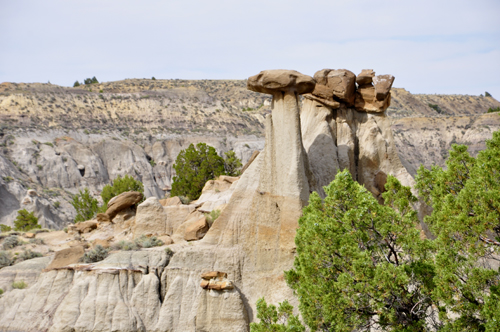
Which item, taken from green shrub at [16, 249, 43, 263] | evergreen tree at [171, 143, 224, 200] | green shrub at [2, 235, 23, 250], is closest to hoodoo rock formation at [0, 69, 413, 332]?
green shrub at [16, 249, 43, 263]

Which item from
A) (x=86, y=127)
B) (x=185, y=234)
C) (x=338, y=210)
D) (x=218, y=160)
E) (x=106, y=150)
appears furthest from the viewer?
(x=86, y=127)

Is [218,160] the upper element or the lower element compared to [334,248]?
lower

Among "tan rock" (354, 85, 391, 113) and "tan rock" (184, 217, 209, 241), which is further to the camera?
"tan rock" (354, 85, 391, 113)

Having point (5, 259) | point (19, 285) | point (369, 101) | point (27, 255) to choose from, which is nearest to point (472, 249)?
point (369, 101)

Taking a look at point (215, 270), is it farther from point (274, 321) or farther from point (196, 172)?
point (196, 172)

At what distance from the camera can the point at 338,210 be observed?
1116 centimetres

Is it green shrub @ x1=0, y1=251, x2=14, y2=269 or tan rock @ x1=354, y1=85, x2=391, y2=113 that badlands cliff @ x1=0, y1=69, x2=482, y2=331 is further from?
tan rock @ x1=354, y1=85, x2=391, y2=113

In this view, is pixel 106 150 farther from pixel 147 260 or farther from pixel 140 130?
pixel 147 260

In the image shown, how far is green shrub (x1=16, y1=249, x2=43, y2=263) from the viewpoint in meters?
19.7

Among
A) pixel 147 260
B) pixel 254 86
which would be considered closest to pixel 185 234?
pixel 147 260

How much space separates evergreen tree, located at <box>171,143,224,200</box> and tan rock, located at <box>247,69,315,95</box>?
15466 millimetres

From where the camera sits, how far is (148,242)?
19.4 metres

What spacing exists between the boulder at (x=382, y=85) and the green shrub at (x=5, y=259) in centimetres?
1786

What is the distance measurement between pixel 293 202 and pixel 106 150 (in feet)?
164
